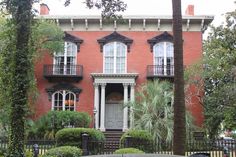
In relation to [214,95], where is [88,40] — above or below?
above

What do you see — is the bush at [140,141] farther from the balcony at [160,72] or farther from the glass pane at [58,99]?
the glass pane at [58,99]

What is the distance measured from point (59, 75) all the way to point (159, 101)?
917 cm

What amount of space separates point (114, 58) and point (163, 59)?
147 inches

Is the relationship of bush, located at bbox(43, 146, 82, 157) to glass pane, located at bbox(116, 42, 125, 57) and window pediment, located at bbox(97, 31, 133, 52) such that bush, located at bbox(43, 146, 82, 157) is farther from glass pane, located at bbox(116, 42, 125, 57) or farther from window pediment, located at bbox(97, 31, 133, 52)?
window pediment, located at bbox(97, 31, 133, 52)

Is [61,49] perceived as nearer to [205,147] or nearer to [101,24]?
[101,24]

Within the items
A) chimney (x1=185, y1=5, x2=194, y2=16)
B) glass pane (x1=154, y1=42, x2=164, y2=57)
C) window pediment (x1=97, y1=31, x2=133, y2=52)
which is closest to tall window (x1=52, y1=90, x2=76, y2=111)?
window pediment (x1=97, y1=31, x2=133, y2=52)

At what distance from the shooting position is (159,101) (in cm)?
2562

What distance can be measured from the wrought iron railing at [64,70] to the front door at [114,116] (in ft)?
11.5

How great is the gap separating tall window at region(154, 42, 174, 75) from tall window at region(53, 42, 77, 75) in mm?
6292

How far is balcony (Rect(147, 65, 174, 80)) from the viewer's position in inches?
1216

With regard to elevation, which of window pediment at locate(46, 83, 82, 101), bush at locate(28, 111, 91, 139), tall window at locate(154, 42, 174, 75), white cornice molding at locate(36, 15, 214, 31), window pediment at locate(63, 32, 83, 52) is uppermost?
white cornice molding at locate(36, 15, 214, 31)

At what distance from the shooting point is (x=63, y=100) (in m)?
31.9

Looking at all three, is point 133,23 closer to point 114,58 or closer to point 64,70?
point 114,58

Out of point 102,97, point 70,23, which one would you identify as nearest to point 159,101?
point 102,97
